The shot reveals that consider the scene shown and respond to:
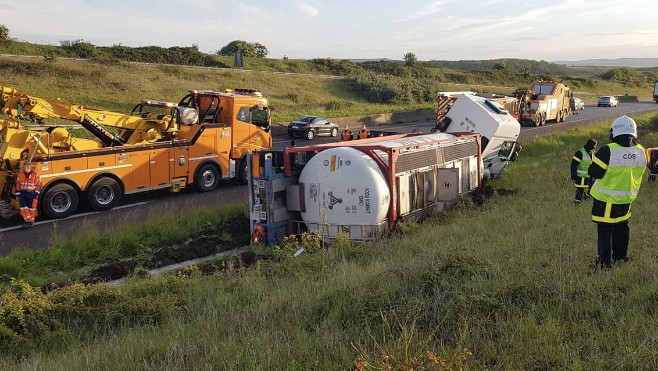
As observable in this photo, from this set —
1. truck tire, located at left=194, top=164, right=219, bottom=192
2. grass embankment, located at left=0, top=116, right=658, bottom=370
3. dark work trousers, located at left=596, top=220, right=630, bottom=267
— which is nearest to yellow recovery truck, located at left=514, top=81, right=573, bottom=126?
truck tire, located at left=194, top=164, right=219, bottom=192

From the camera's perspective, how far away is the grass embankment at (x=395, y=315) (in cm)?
367

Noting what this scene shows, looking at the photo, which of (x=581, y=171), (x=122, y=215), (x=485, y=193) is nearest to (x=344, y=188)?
(x=485, y=193)

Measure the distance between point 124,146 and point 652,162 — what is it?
1151 centimetres

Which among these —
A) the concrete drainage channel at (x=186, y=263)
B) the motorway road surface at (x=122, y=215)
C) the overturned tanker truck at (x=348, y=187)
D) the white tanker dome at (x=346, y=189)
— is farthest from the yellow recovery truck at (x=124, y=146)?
the white tanker dome at (x=346, y=189)

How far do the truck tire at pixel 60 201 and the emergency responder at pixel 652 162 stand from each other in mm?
11140

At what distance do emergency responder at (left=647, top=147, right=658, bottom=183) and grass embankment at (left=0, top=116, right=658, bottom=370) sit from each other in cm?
109

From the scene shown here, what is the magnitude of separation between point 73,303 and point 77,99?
23.9 metres

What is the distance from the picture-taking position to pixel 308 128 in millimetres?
26125

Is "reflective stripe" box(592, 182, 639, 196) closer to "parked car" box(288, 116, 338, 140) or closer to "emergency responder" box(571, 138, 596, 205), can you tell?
"emergency responder" box(571, 138, 596, 205)

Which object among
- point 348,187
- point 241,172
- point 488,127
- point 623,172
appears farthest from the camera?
point 241,172

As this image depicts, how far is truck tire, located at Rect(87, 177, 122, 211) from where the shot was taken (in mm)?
12266

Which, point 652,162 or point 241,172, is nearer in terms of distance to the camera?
point 652,162

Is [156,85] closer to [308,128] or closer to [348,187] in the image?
[308,128]

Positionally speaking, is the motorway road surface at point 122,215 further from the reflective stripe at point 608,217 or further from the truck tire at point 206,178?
the reflective stripe at point 608,217
